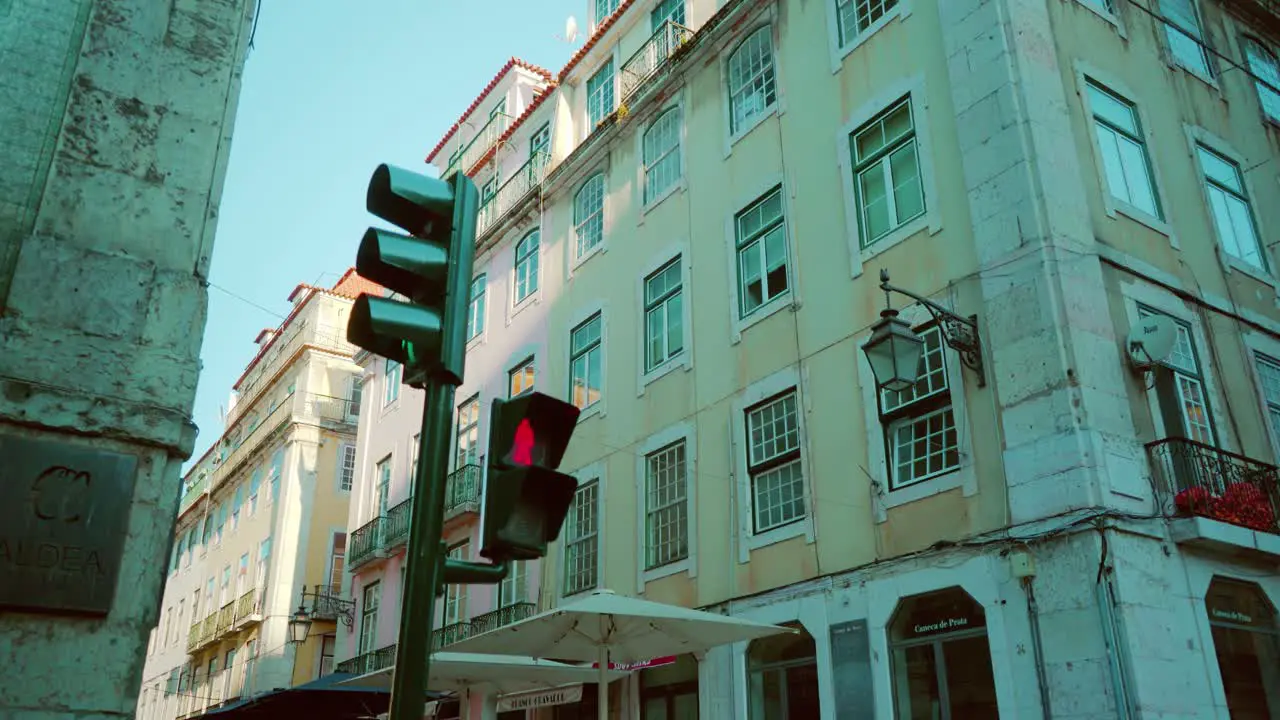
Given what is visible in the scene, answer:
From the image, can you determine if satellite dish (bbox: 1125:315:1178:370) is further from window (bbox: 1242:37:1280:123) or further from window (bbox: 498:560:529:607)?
window (bbox: 498:560:529:607)

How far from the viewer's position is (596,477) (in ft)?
54.1

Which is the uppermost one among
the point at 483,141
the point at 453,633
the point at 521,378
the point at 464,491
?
the point at 483,141

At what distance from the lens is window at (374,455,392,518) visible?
24.1 metres

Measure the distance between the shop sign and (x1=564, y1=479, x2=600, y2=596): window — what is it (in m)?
2.21

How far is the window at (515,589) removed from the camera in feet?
58.2

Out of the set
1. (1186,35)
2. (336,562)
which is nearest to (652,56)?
(1186,35)

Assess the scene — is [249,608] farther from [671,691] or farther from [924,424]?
[924,424]

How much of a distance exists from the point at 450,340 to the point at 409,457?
2037cm

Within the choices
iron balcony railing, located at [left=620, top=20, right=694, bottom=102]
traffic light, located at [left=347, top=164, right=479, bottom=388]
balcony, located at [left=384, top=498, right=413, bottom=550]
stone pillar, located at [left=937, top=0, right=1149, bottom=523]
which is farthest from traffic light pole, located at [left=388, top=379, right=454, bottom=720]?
balcony, located at [left=384, top=498, right=413, bottom=550]

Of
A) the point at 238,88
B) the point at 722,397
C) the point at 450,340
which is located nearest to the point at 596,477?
the point at 722,397

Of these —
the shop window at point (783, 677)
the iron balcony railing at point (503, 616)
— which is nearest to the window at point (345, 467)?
the iron balcony railing at point (503, 616)

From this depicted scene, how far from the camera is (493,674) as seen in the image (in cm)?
1278

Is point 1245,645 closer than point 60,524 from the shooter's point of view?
No

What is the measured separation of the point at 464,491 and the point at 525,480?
16704mm
